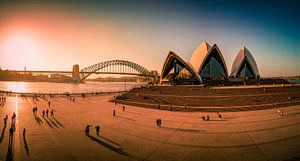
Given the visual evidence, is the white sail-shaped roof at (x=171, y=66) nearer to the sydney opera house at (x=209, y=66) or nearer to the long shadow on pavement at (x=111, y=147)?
the sydney opera house at (x=209, y=66)

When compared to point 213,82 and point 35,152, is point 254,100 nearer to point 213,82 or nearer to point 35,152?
point 213,82

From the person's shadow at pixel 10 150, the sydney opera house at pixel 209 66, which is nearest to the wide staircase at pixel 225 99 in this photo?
the person's shadow at pixel 10 150

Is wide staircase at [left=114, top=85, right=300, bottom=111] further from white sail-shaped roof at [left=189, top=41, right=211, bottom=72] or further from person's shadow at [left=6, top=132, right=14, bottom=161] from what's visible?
white sail-shaped roof at [left=189, top=41, right=211, bottom=72]

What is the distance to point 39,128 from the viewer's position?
38.8 feet

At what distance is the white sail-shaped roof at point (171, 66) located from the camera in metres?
40.4

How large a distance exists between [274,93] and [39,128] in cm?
2887

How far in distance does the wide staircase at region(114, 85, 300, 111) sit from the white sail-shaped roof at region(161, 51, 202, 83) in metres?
14.4

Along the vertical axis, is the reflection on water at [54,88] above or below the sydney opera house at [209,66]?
below

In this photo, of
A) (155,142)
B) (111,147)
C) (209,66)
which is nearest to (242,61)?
(209,66)

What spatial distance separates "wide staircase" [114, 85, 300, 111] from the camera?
19906mm

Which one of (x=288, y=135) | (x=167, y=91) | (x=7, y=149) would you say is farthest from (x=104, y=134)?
(x=167, y=91)

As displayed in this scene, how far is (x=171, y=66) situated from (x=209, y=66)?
1118 centimetres

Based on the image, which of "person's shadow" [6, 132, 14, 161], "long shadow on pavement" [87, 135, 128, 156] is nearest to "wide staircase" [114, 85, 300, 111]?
"long shadow on pavement" [87, 135, 128, 156]

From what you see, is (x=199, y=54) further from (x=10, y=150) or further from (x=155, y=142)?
(x=10, y=150)
